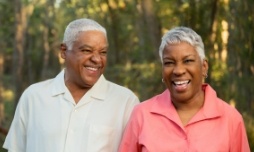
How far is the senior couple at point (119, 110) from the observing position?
3.88m

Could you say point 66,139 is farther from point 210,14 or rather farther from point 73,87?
point 210,14

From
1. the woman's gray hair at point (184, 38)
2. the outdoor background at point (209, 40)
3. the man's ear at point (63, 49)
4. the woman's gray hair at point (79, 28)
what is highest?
the woman's gray hair at point (79, 28)

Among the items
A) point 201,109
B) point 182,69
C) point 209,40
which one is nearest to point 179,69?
point 182,69

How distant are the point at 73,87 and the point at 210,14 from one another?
692cm

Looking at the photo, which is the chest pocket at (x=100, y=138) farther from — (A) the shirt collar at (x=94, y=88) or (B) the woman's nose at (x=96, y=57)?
(B) the woman's nose at (x=96, y=57)

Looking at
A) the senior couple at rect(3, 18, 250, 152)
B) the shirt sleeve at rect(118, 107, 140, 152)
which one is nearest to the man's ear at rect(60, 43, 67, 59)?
the senior couple at rect(3, 18, 250, 152)

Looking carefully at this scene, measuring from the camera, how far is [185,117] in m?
3.98

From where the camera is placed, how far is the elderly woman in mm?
3836

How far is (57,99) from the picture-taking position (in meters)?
4.27

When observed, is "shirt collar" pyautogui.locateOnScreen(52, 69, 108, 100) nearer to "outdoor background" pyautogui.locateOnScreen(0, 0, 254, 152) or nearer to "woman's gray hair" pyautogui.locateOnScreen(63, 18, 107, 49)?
"woman's gray hair" pyautogui.locateOnScreen(63, 18, 107, 49)

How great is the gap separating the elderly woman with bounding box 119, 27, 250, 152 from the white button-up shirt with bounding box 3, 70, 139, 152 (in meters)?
0.20

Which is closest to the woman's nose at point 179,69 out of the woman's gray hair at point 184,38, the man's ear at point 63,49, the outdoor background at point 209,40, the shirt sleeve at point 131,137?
the woman's gray hair at point 184,38

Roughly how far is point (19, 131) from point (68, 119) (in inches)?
16.6

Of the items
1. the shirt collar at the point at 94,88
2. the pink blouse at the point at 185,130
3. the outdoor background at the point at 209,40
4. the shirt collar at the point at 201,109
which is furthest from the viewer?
the outdoor background at the point at 209,40
